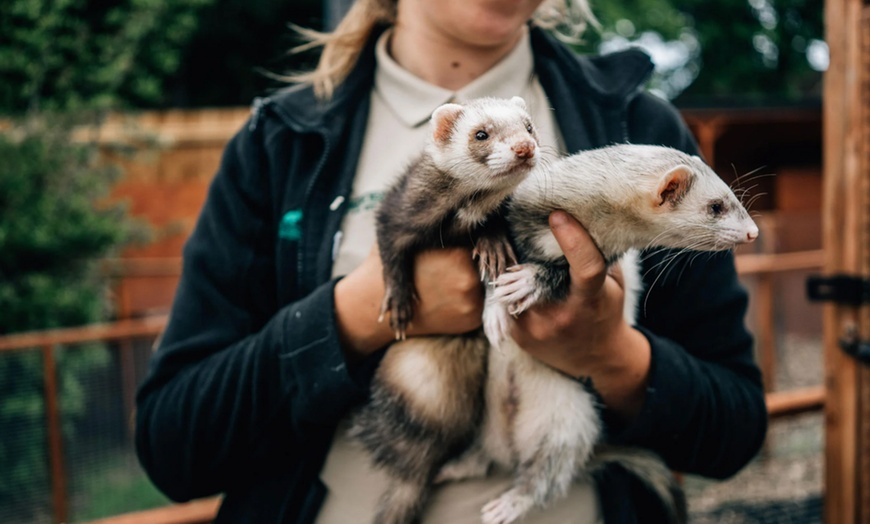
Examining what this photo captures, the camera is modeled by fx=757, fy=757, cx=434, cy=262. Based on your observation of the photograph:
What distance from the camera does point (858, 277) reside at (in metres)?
2.12

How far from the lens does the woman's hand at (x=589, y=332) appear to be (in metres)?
0.96

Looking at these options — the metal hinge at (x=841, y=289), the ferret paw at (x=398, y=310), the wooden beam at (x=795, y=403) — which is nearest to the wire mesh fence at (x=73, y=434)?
the ferret paw at (x=398, y=310)

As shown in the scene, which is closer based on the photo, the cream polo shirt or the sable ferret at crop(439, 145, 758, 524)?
the sable ferret at crop(439, 145, 758, 524)

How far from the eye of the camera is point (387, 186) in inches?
50.1

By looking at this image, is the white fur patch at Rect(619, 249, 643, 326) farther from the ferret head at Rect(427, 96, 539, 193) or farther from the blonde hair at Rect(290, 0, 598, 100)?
the blonde hair at Rect(290, 0, 598, 100)

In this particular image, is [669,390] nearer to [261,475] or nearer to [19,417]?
[261,475]

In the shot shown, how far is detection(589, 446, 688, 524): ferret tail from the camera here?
1259mm

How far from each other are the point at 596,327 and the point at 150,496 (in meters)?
3.09

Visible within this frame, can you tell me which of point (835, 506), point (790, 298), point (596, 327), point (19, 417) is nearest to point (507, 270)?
point (596, 327)

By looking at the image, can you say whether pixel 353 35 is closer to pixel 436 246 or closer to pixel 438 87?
pixel 438 87

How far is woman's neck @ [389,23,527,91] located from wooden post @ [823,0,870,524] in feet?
4.09

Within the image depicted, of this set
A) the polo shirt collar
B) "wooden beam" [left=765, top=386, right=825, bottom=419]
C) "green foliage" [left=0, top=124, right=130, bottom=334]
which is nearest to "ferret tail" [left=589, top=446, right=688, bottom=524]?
the polo shirt collar

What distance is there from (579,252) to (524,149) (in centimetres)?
15

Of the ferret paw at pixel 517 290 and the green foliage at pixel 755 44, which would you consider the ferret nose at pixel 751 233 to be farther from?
the green foliage at pixel 755 44
